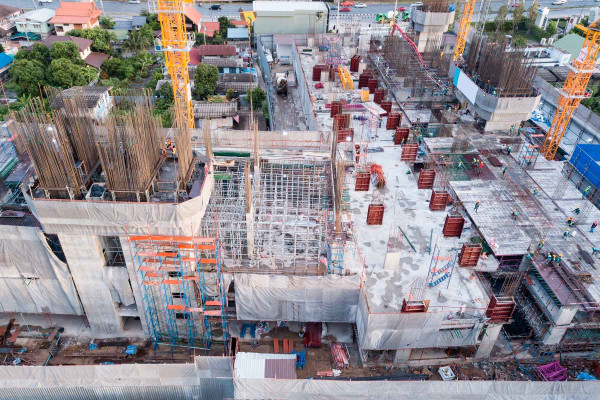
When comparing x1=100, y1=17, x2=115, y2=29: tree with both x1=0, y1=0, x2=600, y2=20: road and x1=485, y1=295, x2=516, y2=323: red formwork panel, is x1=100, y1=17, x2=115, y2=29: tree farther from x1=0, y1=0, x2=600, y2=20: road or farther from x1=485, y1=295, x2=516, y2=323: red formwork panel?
x1=485, y1=295, x2=516, y2=323: red formwork panel

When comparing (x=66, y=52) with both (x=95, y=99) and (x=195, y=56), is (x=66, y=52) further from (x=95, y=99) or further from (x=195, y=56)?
(x=95, y=99)

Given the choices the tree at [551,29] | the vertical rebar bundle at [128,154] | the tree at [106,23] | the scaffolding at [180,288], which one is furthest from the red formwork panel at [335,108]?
the tree at [551,29]

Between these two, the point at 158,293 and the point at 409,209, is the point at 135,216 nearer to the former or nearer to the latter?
the point at 158,293

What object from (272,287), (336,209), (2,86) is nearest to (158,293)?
(272,287)

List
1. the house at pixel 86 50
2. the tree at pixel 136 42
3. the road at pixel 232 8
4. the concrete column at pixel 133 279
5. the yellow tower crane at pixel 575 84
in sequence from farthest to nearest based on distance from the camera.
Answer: the road at pixel 232 8 → the tree at pixel 136 42 → the house at pixel 86 50 → the yellow tower crane at pixel 575 84 → the concrete column at pixel 133 279

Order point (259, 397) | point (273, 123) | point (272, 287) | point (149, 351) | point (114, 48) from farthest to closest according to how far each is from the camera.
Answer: point (114, 48)
point (273, 123)
point (149, 351)
point (272, 287)
point (259, 397)

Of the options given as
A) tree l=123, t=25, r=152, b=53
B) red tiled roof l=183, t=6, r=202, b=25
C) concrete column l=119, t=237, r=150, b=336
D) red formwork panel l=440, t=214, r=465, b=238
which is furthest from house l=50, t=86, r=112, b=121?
red formwork panel l=440, t=214, r=465, b=238

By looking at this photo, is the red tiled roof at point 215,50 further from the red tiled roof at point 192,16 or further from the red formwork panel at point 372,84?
the red formwork panel at point 372,84
